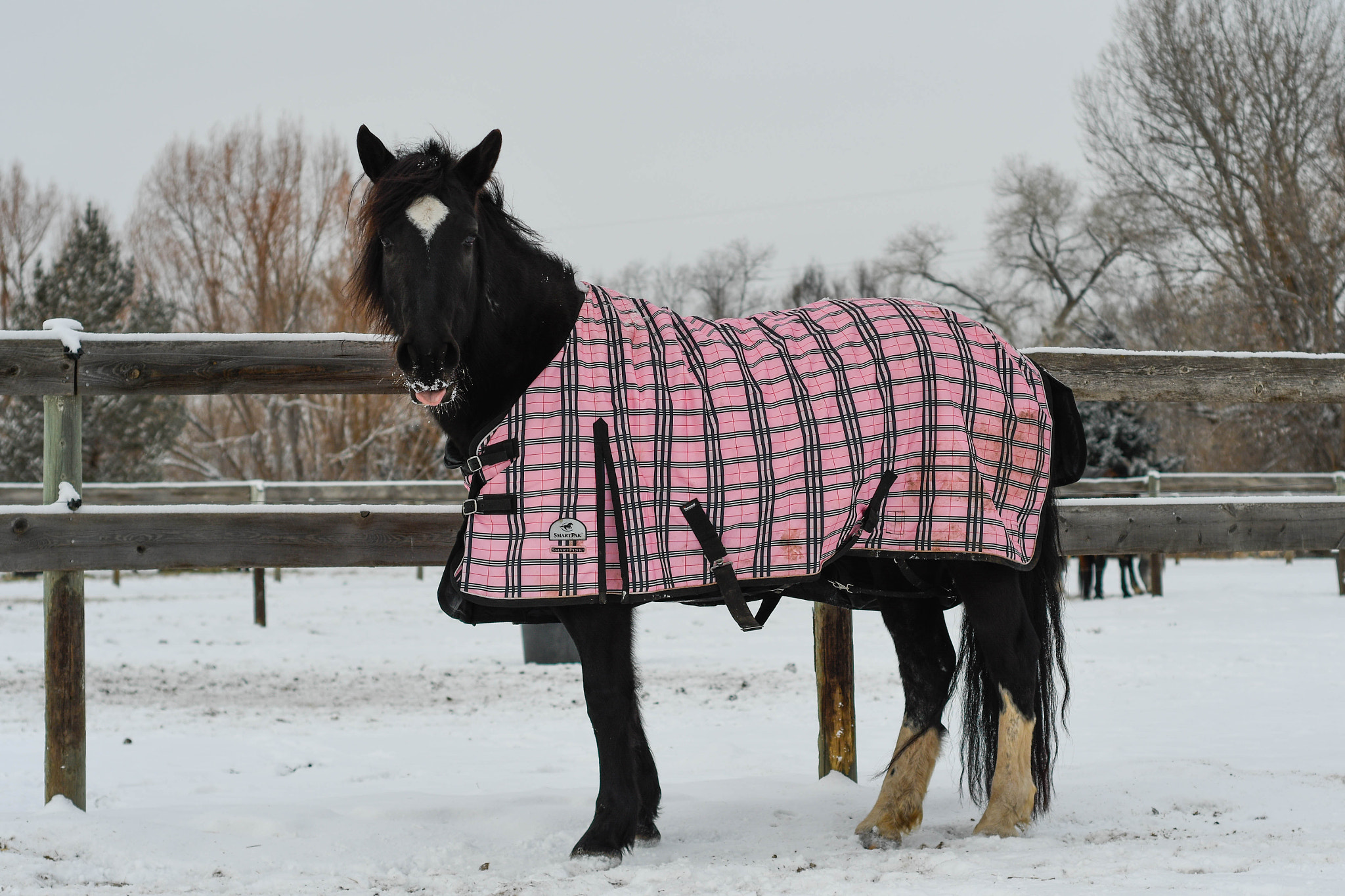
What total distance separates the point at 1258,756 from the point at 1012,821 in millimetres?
1568

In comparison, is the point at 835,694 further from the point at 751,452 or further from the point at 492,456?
the point at 492,456

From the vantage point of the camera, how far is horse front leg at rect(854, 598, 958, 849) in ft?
10.2

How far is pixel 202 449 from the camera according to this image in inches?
971

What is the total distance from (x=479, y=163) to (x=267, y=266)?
21635mm

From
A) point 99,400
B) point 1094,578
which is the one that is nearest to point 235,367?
point 1094,578

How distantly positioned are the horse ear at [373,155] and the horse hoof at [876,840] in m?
2.26

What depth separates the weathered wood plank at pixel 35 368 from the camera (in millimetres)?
3369

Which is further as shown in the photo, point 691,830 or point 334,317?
point 334,317

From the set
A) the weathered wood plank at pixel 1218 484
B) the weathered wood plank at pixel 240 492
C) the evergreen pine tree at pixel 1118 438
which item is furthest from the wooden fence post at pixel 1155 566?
the weathered wood plank at pixel 240 492

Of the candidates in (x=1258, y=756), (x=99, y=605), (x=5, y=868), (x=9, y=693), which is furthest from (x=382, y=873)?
(x=99, y=605)

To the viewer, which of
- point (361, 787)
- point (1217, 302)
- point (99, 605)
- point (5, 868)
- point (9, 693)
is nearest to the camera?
point (5, 868)

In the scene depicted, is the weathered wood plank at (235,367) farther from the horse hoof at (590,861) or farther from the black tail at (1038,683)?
the black tail at (1038,683)

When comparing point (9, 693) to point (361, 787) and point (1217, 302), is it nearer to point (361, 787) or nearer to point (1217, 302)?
point (361, 787)

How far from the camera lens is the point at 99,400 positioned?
19.8 m
